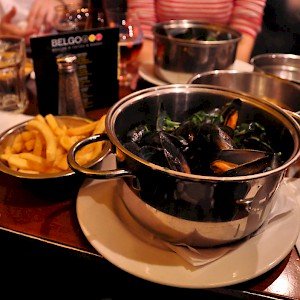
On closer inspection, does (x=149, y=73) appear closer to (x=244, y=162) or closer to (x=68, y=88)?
(x=68, y=88)

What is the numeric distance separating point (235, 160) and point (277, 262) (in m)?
0.19

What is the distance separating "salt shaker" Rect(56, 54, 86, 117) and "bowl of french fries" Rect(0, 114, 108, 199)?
6.5 inches

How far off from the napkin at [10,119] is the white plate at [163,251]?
383 millimetres

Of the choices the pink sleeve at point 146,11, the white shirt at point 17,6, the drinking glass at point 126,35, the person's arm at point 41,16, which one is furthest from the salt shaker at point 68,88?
the white shirt at point 17,6

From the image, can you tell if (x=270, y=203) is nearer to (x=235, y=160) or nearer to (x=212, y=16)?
(x=235, y=160)

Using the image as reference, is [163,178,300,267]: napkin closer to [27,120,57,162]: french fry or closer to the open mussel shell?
the open mussel shell

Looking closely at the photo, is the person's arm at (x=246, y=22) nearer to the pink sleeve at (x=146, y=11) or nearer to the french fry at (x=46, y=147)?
the pink sleeve at (x=146, y=11)

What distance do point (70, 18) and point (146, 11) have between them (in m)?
0.68

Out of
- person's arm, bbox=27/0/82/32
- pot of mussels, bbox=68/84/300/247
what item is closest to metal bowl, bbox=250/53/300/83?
pot of mussels, bbox=68/84/300/247

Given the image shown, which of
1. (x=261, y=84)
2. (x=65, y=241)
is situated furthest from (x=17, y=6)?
(x=65, y=241)

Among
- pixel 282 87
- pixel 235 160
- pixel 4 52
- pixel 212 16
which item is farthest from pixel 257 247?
pixel 212 16

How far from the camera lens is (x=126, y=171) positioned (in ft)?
2.11

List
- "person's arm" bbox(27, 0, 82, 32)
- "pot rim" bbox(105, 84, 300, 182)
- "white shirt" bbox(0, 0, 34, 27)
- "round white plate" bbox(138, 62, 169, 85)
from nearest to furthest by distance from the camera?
"pot rim" bbox(105, 84, 300, 182)
"round white plate" bbox(138, 62, 169, 85)
"person's arm" bbox(27, 0, 82, 32)
"white shirt" bbox(0, 0, 34, 27)

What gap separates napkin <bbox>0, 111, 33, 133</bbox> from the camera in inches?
40.8
